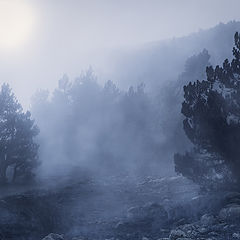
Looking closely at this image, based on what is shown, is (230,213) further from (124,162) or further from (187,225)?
(124,162)

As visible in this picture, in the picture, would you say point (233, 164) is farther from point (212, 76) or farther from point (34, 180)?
point (34, 180)

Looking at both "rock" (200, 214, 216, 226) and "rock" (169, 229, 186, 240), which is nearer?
"rock" (169, 229, 186, 240)

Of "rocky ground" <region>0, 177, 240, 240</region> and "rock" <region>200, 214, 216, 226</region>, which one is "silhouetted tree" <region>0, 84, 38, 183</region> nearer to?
"rocky ground" <region>0, 177, 240, 240</region>

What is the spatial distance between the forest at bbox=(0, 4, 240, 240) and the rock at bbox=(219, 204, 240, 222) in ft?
0.21

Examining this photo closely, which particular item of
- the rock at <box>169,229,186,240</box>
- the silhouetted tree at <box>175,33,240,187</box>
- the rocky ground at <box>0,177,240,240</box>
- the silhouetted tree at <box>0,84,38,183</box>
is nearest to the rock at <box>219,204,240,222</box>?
the rocky ground at <box>0,177,240,240</box>

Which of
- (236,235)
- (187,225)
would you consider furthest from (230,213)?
(236,235)

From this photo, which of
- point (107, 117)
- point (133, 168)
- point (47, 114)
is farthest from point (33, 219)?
point (47, 114)

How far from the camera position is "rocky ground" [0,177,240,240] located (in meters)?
20.5

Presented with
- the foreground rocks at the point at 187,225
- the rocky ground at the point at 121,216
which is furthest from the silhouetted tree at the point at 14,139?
the foreground rocks at the point at 187,225

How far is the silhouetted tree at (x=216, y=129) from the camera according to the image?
82.1ft

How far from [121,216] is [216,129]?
8.51 meters

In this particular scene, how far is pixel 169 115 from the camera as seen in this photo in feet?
188

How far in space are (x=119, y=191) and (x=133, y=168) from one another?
1514cm

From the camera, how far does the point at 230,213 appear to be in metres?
21.1
